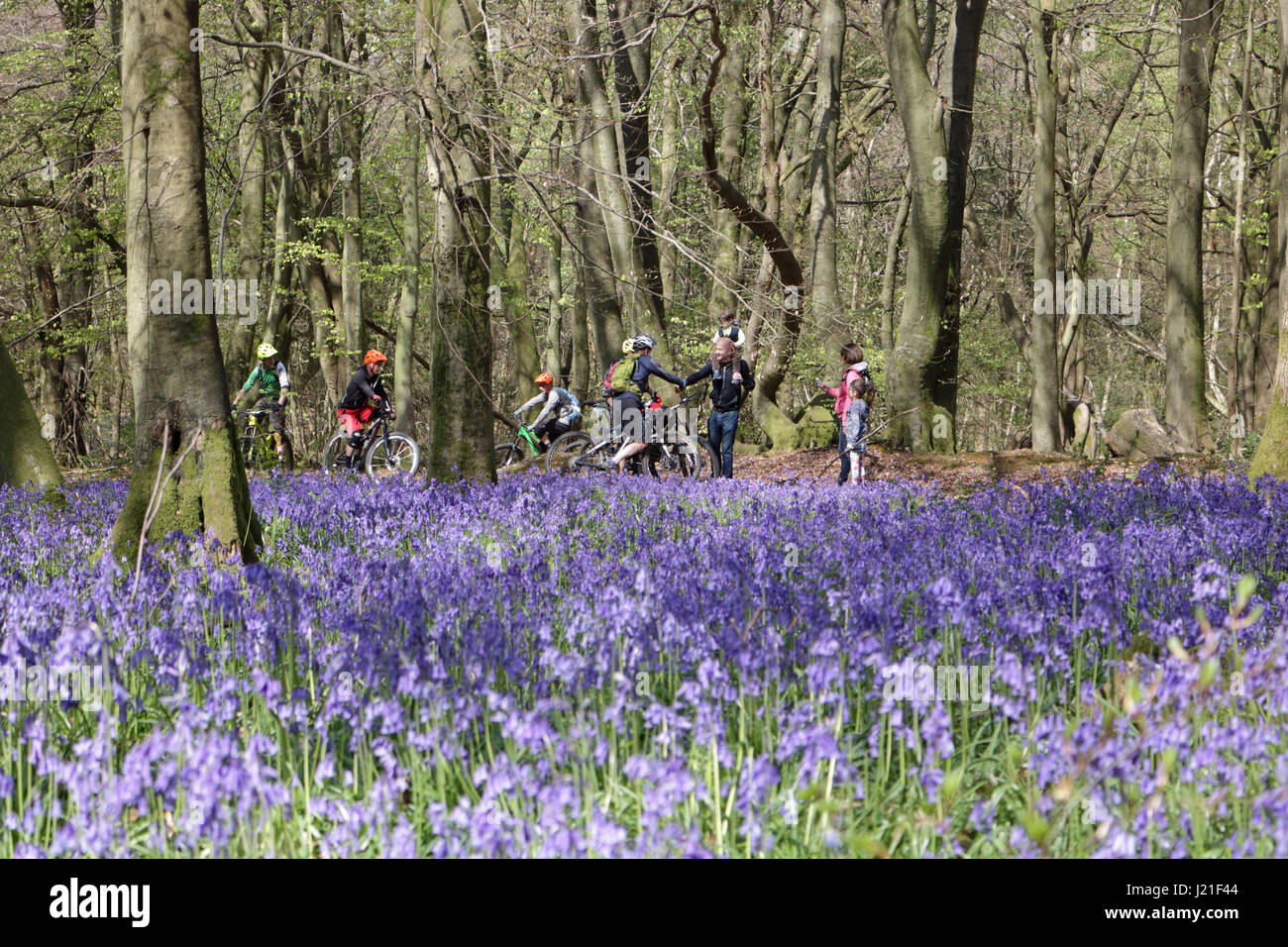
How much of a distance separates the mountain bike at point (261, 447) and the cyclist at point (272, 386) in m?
0.08

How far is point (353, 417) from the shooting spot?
1446 centimetres

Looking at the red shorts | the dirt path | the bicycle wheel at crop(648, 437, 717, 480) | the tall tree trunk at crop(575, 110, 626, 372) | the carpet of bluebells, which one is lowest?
Result: the carpet of bluebells

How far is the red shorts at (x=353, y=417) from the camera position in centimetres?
1441

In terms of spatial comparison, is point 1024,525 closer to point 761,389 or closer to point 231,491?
point 231,491

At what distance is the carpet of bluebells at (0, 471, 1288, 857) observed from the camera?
2578mm

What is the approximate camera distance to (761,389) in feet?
62.2

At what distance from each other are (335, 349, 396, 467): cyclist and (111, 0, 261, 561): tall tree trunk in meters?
7.90

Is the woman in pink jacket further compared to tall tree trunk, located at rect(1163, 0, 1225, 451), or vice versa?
tall tree trunk, located at rect(1163, 0, 1225, 451)

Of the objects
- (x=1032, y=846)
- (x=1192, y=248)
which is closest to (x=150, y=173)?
(x=1032, y=846)

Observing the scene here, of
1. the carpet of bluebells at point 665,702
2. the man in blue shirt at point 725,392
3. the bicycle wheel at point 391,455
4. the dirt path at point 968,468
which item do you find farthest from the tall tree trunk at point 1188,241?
the bicycle wheel at point 391,455

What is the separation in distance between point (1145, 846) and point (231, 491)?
5.21 metres

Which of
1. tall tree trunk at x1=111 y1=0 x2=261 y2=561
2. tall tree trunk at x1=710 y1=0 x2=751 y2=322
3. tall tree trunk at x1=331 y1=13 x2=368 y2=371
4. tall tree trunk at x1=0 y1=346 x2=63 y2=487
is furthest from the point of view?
tall tree trunk at x1=331 y1=13 x2=368 y2=371

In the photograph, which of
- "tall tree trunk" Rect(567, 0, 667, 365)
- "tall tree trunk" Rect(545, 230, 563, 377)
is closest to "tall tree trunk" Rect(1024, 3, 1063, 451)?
"tall tree trunk" Rect(567, 0, 667, 365)

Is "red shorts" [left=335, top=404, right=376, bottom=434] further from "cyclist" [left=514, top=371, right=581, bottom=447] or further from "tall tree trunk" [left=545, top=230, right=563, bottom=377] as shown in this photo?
"tall tree trunk" [left=545, top=230, right=563, bottom=377]
